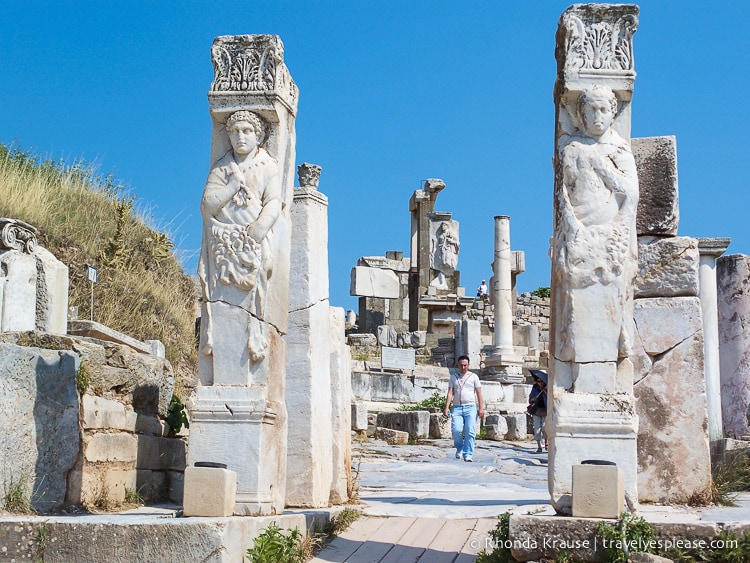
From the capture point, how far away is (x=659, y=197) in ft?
26.7

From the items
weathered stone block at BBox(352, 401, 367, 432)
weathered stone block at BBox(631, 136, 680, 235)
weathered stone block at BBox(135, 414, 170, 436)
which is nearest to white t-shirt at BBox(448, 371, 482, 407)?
weathered stone block at BBox(352, 401, 367, 432)

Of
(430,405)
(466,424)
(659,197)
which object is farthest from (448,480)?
(430,405)

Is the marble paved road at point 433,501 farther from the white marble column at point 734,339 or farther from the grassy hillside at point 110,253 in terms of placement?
the grassy hillside at point 110,253

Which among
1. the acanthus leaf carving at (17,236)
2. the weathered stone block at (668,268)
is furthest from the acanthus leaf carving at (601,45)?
the acanthus leaf carving at (17,236)

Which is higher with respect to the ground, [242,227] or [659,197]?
[659,197]

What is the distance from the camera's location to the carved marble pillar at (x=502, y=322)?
2836 centimetres

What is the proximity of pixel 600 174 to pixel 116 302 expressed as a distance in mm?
10950

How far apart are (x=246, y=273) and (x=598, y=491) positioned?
2589 millimetres

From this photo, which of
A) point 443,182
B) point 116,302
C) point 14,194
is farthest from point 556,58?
point 443,182

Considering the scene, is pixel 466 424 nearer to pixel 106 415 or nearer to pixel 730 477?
pixel 730 477

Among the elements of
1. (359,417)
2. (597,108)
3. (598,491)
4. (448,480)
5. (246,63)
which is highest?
(246,63)

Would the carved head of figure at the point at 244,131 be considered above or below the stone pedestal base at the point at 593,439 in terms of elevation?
above

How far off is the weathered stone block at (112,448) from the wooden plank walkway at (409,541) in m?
1.91

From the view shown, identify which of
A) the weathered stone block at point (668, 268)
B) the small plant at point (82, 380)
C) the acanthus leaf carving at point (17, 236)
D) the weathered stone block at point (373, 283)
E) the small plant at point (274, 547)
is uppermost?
the weathered stone block at point (373, 283)
